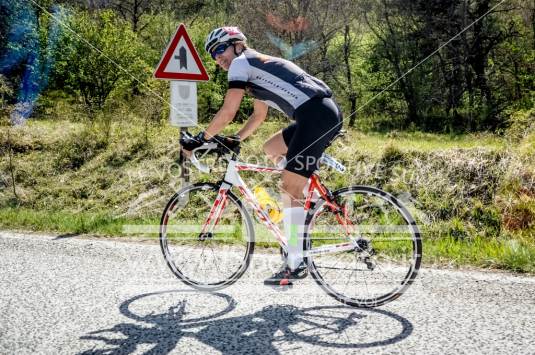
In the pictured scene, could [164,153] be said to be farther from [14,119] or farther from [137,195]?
[14,119]

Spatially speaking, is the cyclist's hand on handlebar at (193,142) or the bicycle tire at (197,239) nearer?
the cyclist's hand on handlebar at (193,142)

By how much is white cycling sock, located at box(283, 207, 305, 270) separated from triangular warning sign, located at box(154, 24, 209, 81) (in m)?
4.11

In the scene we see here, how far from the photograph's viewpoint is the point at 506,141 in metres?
8.45

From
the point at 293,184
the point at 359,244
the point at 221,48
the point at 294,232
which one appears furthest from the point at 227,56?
the point at 359,244

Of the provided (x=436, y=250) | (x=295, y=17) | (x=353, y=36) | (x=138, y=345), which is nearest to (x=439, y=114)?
(x=353, y=36)

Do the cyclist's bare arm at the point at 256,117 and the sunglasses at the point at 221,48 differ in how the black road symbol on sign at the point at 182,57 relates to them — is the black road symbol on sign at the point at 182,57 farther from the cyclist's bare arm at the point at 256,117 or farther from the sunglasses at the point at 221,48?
the sunglasses at the point at 221,48

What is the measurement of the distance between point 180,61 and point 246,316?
195 inches

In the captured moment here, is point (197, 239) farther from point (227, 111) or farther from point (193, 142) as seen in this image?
point (227, 111)

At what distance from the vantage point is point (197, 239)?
452cm

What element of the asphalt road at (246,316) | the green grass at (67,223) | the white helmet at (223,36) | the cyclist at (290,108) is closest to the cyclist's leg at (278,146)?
the cyclist at (290,108)

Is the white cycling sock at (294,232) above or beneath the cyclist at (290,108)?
beneath

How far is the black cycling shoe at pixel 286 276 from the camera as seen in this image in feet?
13.6

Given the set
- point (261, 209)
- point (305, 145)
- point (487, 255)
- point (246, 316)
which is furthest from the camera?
point (487, 255)

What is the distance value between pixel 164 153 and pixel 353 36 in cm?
2552
